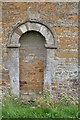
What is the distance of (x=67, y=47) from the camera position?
460 inches

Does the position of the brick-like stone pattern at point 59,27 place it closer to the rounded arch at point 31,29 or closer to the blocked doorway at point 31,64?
the rounded arch at point 31,29

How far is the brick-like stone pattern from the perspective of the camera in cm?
1164

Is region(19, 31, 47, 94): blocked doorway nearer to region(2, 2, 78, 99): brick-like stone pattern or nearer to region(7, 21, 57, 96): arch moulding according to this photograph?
region(7, 21, 57, 96): arch moulding

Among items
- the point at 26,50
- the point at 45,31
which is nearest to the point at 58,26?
the point at 45,31

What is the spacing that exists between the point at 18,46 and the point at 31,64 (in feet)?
2.28

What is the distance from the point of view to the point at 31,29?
458 inches

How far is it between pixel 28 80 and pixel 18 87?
379 mm

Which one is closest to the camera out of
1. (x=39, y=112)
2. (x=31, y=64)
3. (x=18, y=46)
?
(x=39, y=112)

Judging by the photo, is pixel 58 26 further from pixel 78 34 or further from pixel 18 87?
pixel 18 87

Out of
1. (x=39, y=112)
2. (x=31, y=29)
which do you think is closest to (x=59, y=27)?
(x=31, y=29)

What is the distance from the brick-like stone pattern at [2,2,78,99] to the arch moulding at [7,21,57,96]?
0.40 ft

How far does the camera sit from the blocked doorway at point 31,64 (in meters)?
11.7

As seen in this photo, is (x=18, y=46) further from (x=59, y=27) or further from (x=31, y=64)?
(x=59, y=27)

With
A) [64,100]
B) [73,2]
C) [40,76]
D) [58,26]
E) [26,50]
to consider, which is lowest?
[64,100]
